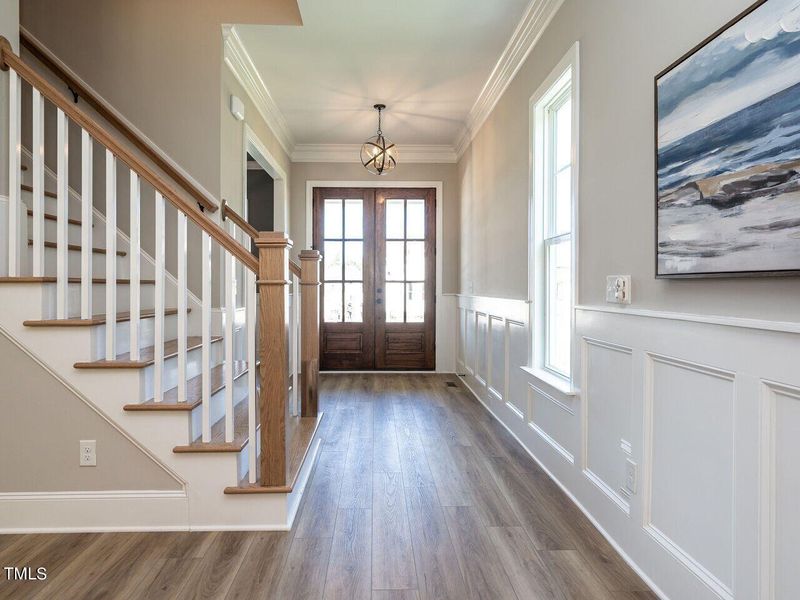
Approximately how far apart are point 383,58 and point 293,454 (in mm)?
2825

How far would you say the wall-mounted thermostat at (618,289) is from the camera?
6.44 feet

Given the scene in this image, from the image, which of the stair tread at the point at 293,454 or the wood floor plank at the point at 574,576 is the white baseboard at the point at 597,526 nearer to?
the wood floor plank at the point at 574,576

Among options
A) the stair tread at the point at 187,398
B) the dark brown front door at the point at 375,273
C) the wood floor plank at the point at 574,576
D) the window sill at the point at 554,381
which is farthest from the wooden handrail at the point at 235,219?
the dark brown front door at the point at 375,273

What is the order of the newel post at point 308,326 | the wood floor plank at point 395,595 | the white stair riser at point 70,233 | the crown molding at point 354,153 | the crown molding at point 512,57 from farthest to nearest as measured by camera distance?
the crown molding at point 354,153
the newel post at point 308,326
the crown molding at point 512,57
the white stair riser at point 70,233
the wood floor plank at point 395,595

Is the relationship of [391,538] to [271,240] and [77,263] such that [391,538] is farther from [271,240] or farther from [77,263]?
[77,263]

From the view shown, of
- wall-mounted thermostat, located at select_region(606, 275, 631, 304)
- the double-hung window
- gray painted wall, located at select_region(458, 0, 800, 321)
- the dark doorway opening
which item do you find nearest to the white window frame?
→ the double-hung window

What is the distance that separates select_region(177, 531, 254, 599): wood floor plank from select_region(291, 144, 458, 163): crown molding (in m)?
4.78

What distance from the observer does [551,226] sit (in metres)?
3.05

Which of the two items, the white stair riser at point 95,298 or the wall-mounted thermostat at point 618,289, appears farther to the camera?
the white stair riser at point 95,298

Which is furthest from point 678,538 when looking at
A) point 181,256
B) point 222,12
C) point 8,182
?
point 222,12

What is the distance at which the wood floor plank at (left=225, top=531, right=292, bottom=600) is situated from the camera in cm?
175

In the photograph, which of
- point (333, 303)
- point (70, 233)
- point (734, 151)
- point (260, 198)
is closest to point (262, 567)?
point (734, 151)

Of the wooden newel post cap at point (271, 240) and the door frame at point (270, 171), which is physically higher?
the door frame at point (270, 171)

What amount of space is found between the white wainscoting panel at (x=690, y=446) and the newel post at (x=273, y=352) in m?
1.35
